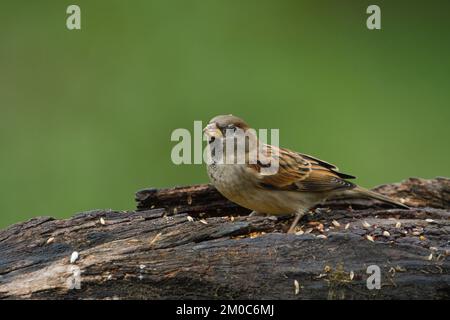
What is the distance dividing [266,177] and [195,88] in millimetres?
3931

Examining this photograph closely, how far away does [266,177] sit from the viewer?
583cm

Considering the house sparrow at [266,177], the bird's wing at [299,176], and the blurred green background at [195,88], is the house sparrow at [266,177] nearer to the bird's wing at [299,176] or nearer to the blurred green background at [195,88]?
the bird's wing at [299,176]

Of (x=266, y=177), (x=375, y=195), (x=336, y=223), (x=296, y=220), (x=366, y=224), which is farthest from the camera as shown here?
(x=375, y=195)

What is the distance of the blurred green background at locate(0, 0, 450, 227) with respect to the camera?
867 centimetres

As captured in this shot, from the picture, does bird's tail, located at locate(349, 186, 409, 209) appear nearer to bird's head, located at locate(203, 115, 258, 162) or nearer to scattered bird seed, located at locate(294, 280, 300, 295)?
bird's head, located at locate(203, 115, 258, 162)

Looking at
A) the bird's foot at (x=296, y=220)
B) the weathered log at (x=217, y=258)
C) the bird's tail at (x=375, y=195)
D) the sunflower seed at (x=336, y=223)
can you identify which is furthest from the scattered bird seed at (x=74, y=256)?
the bird's tail at (x=375, y=195)

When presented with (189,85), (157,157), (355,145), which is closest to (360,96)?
(355,145)

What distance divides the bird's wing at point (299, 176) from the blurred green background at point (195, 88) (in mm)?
2478

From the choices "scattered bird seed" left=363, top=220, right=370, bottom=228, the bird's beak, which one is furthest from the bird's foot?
the bird's beak

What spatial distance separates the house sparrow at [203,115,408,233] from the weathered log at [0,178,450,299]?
27 cm

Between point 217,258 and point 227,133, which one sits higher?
point 227,133

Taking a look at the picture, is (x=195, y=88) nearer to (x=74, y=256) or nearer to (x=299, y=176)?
(x=299, y=176)

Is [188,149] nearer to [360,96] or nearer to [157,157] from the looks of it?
[157,157]

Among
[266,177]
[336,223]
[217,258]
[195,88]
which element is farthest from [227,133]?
[195,88]
